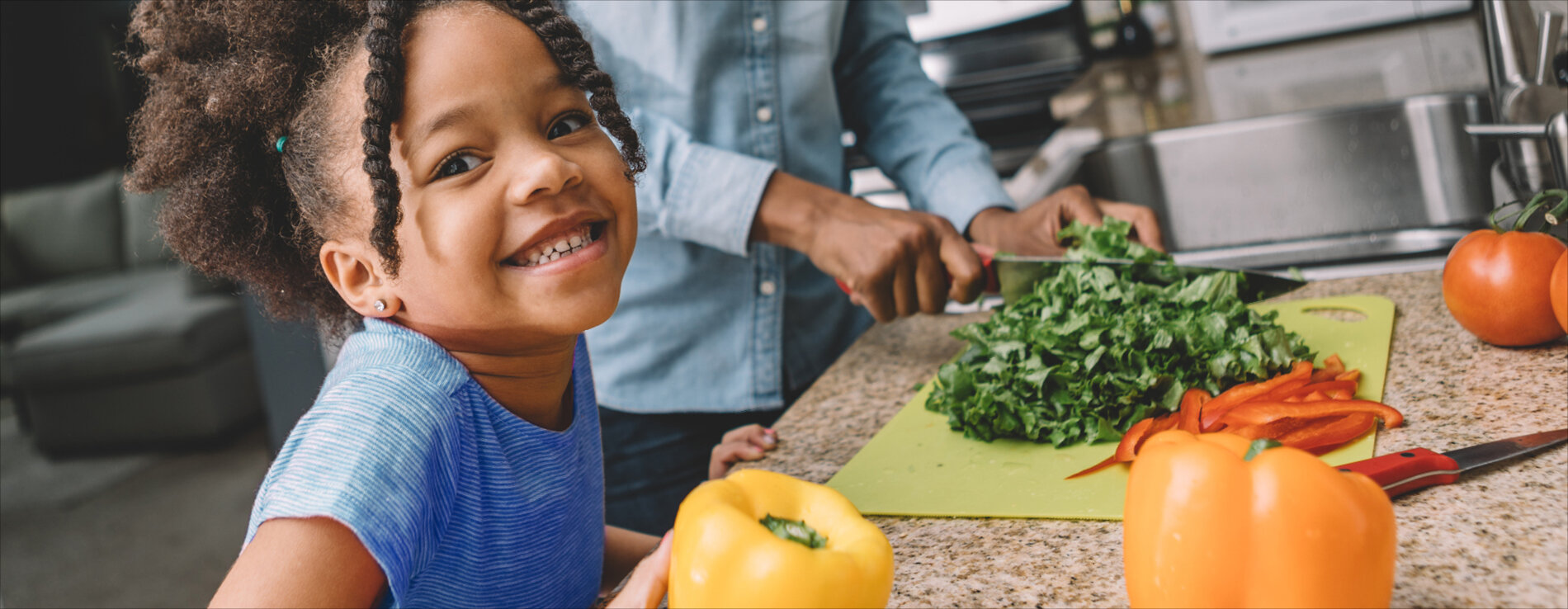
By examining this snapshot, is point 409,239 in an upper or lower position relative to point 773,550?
upper

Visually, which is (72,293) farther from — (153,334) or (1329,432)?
(1329,432)

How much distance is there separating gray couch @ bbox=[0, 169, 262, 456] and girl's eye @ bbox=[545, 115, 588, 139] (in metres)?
1.09

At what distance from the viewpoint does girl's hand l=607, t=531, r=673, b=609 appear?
73 cm

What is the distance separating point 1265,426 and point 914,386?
1.50 ft

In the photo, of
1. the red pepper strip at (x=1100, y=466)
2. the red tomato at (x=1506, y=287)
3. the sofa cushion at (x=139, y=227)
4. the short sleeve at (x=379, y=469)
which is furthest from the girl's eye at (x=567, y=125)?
the sofa cushion at (x=139, y=227)

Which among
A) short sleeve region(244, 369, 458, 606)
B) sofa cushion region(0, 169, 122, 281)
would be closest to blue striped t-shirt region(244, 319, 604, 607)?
short sleeve region(244, 369, 458, 606)

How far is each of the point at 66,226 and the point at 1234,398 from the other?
2.18 m

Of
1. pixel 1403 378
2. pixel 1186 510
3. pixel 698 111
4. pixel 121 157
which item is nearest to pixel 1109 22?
pixel 698 111

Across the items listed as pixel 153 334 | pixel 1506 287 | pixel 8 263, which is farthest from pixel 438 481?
pixel 153 334

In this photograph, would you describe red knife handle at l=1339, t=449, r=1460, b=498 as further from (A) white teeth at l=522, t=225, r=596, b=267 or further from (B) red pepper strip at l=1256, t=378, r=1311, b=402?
(A) white teeth at l=522, t=225, r=596, b=267

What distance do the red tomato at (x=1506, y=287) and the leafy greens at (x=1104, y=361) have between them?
16 cm

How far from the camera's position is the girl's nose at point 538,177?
815 millimetres

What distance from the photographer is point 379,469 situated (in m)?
0.79

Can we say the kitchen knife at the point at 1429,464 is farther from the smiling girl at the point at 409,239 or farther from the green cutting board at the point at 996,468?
the smiling girl at the point at 409,239
